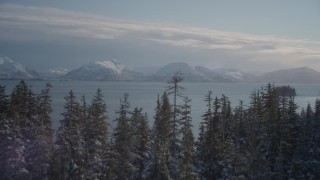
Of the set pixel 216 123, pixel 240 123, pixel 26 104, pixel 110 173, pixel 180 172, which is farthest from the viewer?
pixel 240 123

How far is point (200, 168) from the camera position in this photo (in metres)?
56.3

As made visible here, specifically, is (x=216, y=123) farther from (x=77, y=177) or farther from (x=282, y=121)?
(x=77, y=177)

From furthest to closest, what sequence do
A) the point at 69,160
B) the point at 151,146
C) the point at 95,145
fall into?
the point at 151,146 < the point at 95,145 < the point at 69,160

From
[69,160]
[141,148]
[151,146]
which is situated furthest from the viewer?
[151,146]

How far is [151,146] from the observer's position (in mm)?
52938

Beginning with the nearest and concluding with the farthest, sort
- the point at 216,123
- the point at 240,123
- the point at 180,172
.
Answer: the point at 180,172
the point at 216,123
the point at 240,123

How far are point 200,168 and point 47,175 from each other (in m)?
20.8

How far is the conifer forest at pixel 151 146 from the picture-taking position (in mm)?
43375

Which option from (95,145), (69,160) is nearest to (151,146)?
(95,145)

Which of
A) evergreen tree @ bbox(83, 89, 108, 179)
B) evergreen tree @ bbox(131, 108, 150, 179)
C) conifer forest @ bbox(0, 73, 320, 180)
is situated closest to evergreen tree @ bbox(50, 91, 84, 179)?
conifer forest @ bbox(0, 73, 320, 180)

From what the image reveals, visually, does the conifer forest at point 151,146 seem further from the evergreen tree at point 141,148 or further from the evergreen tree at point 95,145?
the evergreen tree at point 141,148

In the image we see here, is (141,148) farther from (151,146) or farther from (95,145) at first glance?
(95,145)

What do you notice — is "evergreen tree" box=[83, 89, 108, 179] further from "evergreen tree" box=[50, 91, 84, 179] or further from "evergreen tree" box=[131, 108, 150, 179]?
"evergreen tree" box=[131, 108, 150, 179]

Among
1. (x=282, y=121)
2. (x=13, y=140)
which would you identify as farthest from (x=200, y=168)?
(x=13, y=140)
